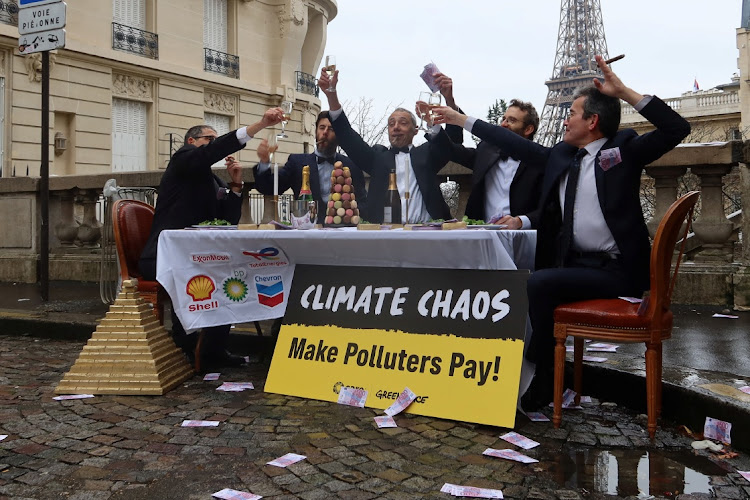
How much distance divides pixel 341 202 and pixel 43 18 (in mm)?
4657

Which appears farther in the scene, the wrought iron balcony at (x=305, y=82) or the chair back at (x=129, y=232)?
the wrought iron balcony at (x=305, y=82)

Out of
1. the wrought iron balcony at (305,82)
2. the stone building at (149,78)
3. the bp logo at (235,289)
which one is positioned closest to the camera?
the bp logo at (235,289)

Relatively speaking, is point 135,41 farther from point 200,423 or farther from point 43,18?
point 200,423

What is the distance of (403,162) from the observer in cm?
489

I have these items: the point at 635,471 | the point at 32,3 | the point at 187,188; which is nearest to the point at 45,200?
the point at 32,3

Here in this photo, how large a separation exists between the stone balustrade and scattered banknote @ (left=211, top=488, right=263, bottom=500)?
4207mm

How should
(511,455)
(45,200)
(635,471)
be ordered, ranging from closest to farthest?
(635,471) → (511,455) → (45,200)

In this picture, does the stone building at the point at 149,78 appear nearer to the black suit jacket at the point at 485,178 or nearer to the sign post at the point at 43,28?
the sign post at the point at 43,28

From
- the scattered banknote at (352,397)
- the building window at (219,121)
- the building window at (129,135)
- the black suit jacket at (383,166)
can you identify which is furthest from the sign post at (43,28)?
the building window at (219,121)

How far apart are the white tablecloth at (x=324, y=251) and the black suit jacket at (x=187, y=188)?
27 centimetres

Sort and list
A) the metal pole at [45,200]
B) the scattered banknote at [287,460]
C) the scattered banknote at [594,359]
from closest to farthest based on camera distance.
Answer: the scattered banknote at [287,460], the scattered banknote at [594,359], the metal pole at [45,200]

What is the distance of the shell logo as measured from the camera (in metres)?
4.29

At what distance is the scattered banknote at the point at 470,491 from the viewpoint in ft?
7.94

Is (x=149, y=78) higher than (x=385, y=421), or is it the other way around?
(x=149, y=78)
